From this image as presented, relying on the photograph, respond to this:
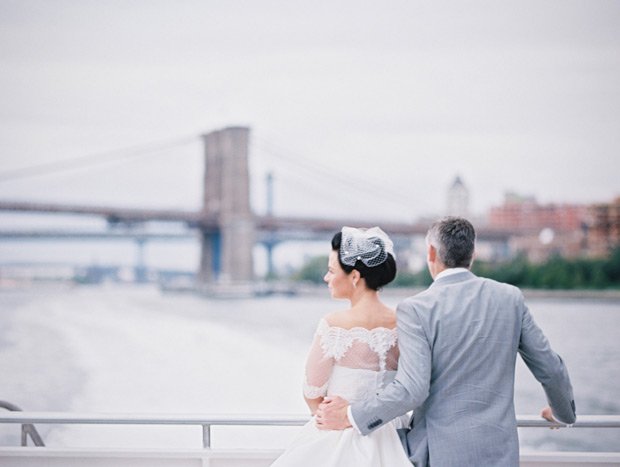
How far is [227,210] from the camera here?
22.0 metres

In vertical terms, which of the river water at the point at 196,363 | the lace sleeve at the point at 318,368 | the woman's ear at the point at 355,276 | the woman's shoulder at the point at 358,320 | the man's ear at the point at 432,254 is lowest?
the river water at the point at 196,363

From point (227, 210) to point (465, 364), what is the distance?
21.0m

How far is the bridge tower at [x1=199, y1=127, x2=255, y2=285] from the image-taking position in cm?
2100

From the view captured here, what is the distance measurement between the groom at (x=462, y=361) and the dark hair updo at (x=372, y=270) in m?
0.13

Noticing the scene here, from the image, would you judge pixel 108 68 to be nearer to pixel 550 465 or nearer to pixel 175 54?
pixel 175 54

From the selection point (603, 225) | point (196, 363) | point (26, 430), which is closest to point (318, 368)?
point (26, 430)

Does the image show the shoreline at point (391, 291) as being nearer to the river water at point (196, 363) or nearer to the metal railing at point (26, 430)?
the river water at point (196, 363)

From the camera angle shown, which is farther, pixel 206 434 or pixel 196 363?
pixel 196 363

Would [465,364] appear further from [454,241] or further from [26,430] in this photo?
[26,430]

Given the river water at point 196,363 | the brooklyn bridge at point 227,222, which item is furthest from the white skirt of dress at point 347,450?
the brooklyn bridge at point 227,222

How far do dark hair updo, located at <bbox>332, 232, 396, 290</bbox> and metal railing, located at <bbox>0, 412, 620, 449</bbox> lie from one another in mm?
405

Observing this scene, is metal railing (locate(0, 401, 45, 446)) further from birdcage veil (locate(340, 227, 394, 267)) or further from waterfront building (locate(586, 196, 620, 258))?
waterfront building (locate(586, 196, 620, 258))

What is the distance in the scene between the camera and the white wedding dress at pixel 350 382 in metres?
1.32

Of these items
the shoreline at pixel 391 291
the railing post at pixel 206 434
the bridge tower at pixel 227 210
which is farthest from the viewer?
the shoreline at pixel 391 291
